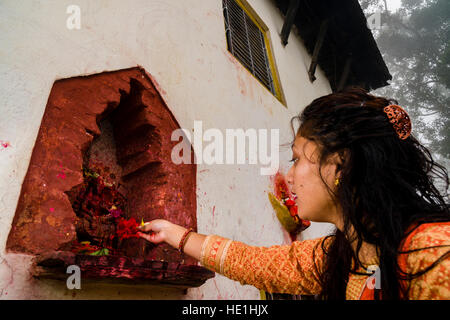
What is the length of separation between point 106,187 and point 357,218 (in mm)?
1238

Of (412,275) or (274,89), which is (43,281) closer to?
(412,275)

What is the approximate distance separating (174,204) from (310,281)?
798 millimetres

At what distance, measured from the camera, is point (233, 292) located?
184 centimetres

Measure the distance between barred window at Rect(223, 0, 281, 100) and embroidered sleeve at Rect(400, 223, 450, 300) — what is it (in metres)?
2.73

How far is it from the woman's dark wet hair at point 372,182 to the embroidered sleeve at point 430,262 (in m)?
0.03

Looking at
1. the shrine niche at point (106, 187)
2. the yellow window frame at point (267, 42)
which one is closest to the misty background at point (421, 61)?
the yellow window frame at point (267, 42)

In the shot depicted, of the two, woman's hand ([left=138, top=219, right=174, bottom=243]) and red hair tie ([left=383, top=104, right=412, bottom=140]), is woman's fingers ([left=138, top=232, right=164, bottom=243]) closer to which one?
woman's hand ([left=138, top=219, right=174, bottom=243])

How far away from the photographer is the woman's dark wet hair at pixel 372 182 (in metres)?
0.82

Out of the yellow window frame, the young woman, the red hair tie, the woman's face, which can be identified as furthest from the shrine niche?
the yellow window frame

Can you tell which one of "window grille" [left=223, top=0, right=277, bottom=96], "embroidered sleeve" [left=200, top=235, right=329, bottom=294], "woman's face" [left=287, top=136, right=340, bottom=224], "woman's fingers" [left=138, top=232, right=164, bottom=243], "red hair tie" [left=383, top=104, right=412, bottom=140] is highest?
"window grille" [left=223, top=0, right=277, bottom=96]

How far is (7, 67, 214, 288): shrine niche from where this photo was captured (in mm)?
1018

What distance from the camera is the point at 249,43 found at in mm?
3654
